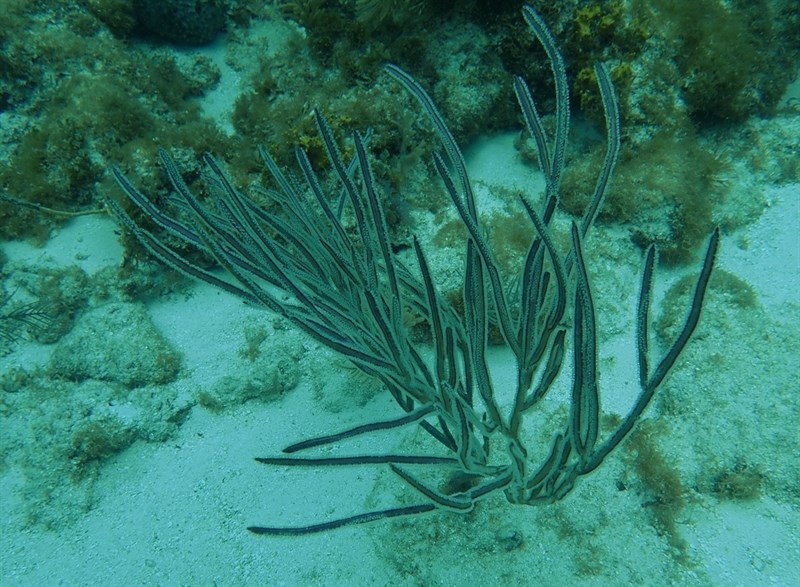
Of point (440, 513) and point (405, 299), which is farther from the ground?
point (405, 299)

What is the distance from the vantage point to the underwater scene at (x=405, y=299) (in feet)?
6.76

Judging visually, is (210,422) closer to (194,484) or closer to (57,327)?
(194,484)

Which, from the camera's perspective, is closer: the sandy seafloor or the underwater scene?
the underwater scene

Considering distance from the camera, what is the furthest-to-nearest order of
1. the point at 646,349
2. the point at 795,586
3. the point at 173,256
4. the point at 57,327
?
the point at 57,327 < the point at 795,586 < the point at 173,256 < the point at 646,349

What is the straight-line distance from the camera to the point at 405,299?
252cm

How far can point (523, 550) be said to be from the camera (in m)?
2.35

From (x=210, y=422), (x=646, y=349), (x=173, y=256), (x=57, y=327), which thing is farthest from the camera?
(x=57, y=327)

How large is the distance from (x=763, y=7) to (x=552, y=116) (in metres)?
2.26

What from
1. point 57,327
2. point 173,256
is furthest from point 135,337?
point 173,256

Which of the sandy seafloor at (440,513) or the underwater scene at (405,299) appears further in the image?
the sandy seafloor at (440,513)

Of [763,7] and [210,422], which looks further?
[763,7]

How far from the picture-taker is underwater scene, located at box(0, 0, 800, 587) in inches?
81.1

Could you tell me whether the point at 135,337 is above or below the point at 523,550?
below

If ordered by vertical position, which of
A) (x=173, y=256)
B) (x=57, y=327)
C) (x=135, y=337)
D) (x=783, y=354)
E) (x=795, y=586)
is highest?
(x=783, y=354)
